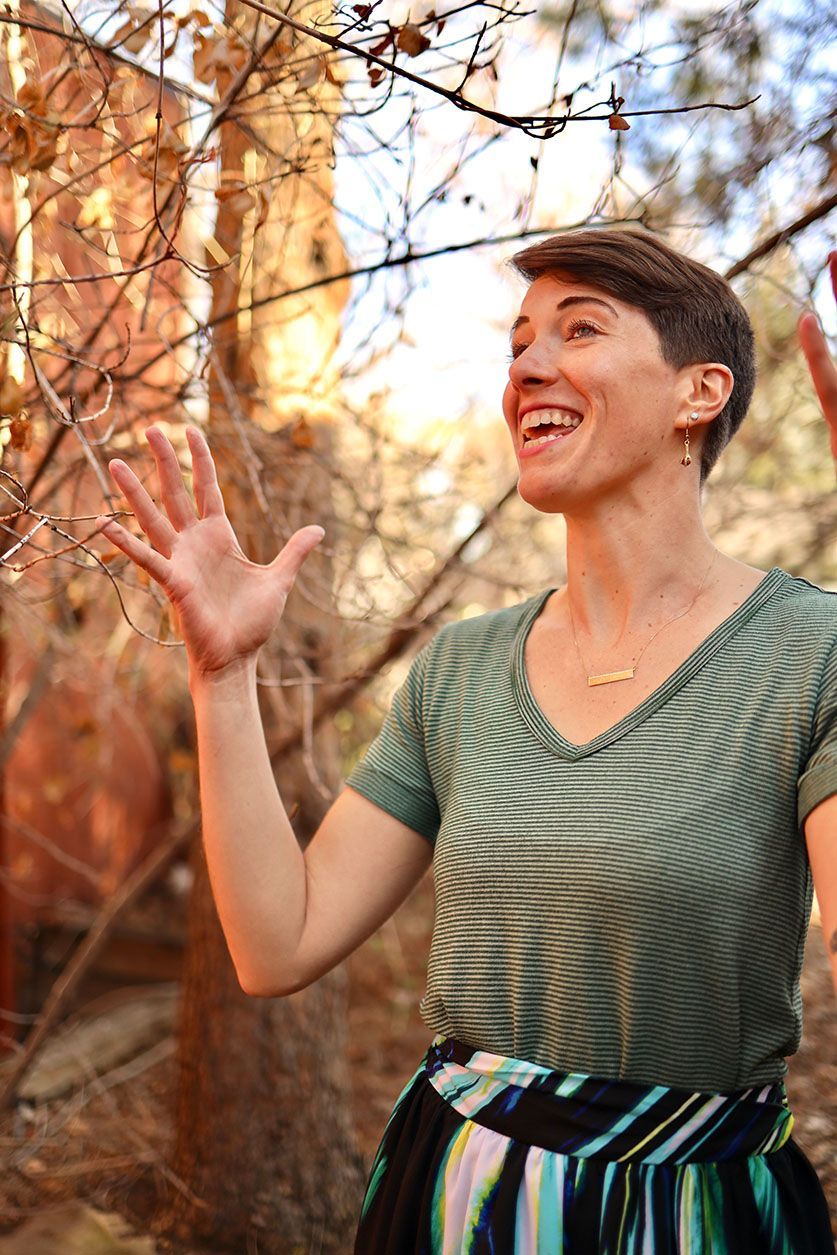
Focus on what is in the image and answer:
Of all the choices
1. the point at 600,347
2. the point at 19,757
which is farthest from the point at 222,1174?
the point at 19,757

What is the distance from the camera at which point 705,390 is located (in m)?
1.56

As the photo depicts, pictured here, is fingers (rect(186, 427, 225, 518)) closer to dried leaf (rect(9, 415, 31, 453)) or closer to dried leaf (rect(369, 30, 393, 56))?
dried leaf (rect(9, 415, 31, 453))

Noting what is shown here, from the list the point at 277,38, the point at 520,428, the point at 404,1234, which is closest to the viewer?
the point at 404,1234

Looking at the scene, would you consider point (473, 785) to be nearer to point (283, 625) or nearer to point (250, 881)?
point (250, 881)

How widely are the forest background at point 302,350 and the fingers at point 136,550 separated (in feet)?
0.67

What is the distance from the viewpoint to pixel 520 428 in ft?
5.32

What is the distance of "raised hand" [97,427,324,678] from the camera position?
1.46 metres

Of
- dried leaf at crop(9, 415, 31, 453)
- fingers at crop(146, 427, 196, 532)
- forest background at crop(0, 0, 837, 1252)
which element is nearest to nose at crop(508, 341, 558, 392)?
forest background at crop(0, 0, 837, 1252)

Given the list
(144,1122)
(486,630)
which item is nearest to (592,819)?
(486,630)

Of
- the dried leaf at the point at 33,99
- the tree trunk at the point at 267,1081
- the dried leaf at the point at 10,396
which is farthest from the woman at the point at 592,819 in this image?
the tree trunk at the point at 267,1081

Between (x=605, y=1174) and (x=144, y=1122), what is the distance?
2.75 meters

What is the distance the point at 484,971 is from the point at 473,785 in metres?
0.24

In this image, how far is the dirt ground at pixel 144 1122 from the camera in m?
2.93

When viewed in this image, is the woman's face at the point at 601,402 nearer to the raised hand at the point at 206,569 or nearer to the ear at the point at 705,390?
the ear at the point at 705,390
